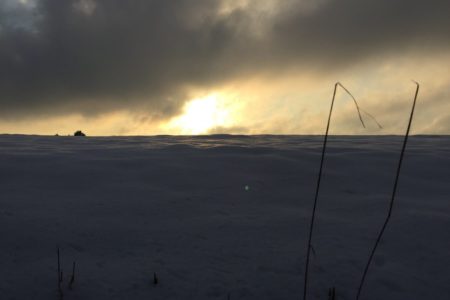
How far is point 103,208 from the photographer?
2.56 meters

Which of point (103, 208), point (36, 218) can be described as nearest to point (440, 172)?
point (103, 208)

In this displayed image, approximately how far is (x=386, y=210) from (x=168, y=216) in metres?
1.37

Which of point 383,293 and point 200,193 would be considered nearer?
point 383,293

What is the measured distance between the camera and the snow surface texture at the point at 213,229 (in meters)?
1.79

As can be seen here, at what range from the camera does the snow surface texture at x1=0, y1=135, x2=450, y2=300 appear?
1.79m

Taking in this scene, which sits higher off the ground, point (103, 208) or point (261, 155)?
point (261, 155)

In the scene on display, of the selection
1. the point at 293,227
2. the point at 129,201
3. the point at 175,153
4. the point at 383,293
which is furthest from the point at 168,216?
the point at 175,153

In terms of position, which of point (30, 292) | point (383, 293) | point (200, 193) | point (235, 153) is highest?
point (235, 153)

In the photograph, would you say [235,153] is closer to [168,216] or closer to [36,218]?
[168,216]

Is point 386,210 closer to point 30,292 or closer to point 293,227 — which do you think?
point 293,227

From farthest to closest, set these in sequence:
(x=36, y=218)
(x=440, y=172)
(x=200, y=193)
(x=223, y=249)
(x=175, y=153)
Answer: (x=175, y=153) < (x=440, y=172) < (x=200, y=193) < (x=36, y=218) < (x=223, y=249)

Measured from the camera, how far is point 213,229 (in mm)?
2291

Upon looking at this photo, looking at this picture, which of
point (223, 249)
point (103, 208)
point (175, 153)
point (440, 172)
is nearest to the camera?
point (223, 249)

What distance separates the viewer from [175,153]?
434cm
